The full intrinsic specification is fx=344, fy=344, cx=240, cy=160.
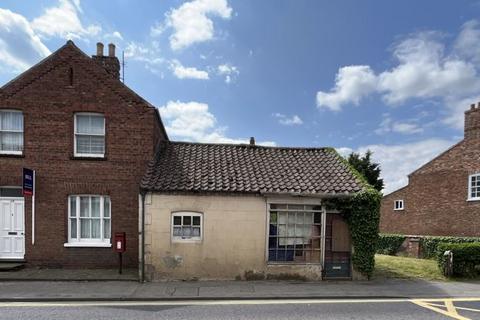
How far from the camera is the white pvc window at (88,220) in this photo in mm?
12906

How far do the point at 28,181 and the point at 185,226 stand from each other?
5.91 metres

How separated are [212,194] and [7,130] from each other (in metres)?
8.29

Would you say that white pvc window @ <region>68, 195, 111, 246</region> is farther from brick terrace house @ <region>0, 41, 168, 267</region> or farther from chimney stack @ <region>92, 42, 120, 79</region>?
chimney stack @ <region>92, 42, 120, 79</region>

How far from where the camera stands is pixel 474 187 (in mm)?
20453

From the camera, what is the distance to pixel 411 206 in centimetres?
2548

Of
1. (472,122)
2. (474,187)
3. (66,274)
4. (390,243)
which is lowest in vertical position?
(390,243)

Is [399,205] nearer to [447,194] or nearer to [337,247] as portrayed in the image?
[447,194]

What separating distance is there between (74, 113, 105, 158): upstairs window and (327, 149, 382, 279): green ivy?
9.07 meters

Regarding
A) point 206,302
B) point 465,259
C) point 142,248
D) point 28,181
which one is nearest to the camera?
point 206,302

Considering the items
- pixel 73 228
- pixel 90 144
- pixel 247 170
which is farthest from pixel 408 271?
pixel 90 144

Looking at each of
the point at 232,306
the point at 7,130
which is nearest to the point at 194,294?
the point at 232,306

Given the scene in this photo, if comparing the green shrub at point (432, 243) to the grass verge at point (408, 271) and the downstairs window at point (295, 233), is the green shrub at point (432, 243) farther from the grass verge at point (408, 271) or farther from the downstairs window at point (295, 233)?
the downstairs window at point (295, 233)

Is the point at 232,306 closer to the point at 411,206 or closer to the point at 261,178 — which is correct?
the point at 261,178

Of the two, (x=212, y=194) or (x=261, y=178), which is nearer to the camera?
(x=212, y=194)
